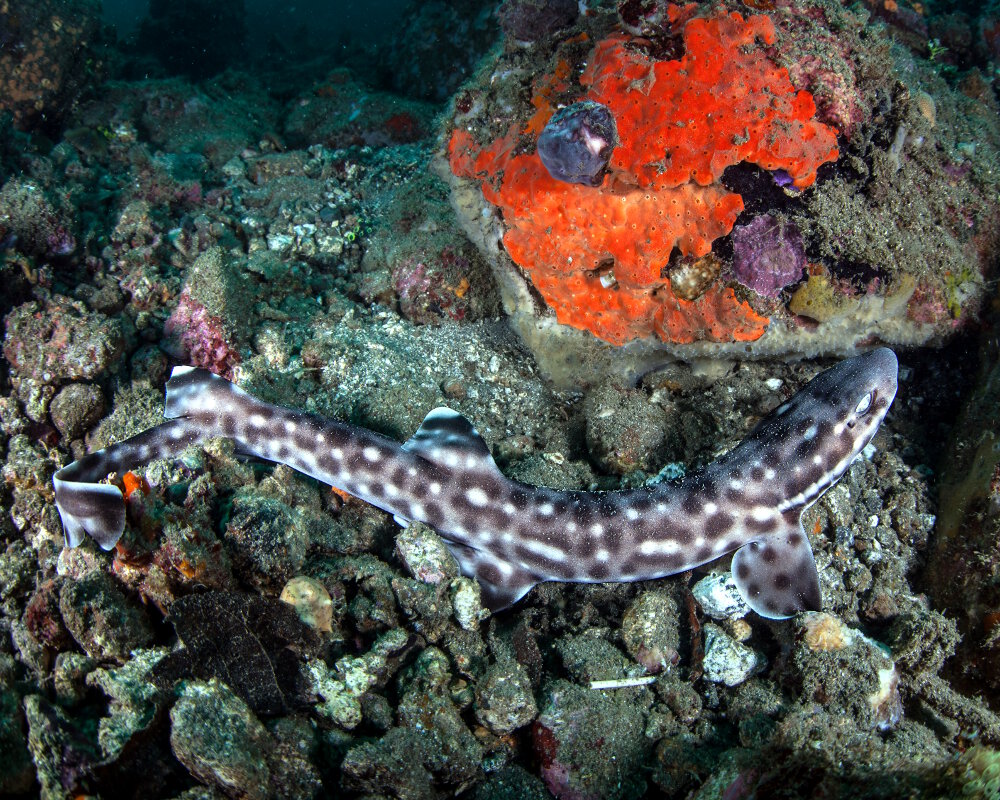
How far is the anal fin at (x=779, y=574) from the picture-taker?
14.4ft

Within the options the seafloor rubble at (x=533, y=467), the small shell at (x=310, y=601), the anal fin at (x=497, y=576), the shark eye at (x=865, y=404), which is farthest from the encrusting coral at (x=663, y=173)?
the small shell at (x=310, y=601)

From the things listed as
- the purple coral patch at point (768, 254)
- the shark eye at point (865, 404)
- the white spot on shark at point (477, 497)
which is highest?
the purple coral patch at point (768, 254)

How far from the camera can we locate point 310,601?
379 cm

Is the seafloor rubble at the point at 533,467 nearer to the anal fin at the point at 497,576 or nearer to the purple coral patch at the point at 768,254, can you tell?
the purple coral patch at the point at 768,254

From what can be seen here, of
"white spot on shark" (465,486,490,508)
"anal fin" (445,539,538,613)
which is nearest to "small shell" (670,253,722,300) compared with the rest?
"white spot on shark" (465,486,490,508)

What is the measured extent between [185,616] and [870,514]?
5.39 meters

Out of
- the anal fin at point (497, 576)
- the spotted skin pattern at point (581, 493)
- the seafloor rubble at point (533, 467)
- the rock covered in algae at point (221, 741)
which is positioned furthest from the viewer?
the anal fin at point (497, 576)

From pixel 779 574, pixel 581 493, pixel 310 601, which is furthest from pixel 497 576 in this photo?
pixel 779 574

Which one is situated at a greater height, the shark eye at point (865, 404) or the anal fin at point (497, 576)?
the shark eye at point (865, 404)

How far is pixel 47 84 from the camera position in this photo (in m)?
10.2

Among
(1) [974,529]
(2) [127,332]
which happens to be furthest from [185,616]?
(1) [974,529]

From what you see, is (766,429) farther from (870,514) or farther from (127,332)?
(127,332)

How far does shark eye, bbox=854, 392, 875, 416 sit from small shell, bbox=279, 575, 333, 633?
4.14m

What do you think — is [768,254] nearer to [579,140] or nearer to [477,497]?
[579,140]
